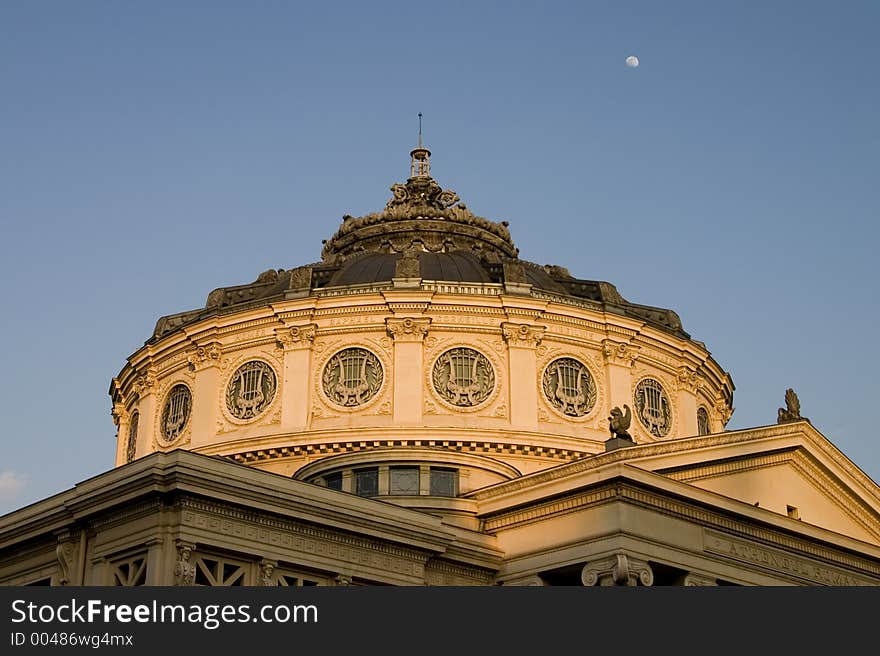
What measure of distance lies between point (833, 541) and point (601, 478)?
420 inches

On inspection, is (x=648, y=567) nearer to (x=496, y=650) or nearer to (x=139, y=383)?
(x=496, y=650)

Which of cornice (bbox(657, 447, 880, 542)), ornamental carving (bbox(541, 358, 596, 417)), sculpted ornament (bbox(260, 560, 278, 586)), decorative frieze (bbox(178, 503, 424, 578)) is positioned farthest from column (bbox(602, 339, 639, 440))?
sculpted ornament (bbox(260, 560, 278, 586))

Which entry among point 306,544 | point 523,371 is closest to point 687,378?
point 523,371

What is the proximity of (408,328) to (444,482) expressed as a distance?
6550 mm

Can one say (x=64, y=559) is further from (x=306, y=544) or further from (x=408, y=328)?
(x=408, y=328)

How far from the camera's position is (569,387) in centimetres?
5594

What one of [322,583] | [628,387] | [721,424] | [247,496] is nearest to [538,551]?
[322,583]

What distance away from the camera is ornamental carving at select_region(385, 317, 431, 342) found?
5516 cm

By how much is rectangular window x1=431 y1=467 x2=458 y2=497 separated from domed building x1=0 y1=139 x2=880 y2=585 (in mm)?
78

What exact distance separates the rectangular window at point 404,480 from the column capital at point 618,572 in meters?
9.41

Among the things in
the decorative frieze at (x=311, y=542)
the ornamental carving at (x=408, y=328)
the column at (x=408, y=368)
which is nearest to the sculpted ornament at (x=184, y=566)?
the decorative frieze at (x=311, y=542)

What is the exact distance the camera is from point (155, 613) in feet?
107

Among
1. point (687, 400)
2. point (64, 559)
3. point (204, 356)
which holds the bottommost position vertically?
point (64, 559)

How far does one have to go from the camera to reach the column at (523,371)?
54219 millimetres
